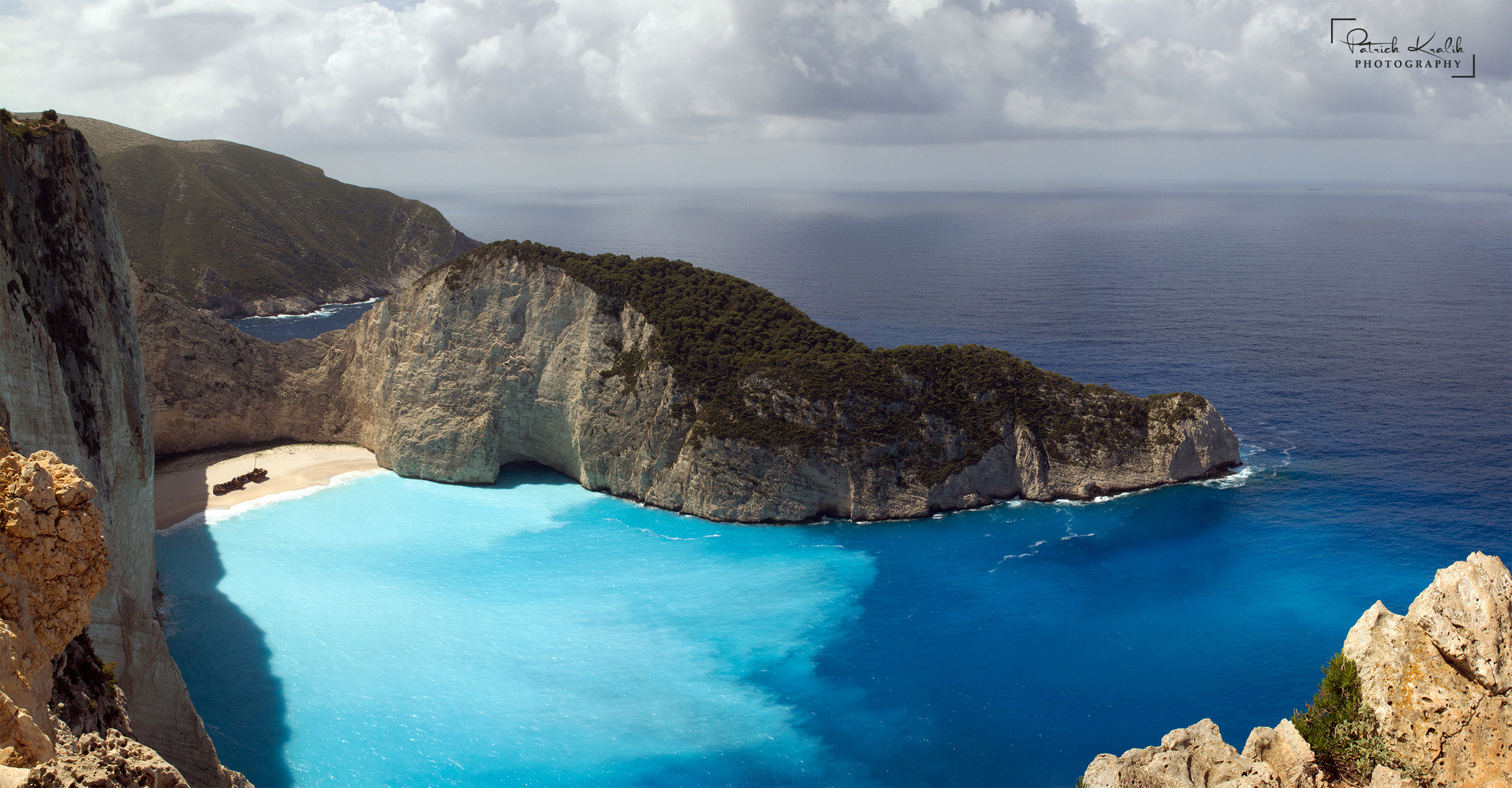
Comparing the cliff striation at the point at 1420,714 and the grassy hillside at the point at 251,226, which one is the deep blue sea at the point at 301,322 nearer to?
the grassy hillside at the point at 251,226

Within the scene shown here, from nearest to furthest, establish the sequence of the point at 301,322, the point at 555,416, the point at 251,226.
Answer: the point at 555,416 → the point at 301,322 → the point at 251,226

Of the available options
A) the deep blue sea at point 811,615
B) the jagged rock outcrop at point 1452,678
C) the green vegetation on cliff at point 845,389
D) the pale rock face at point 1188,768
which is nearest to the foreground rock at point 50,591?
Answer: the pale rock face at point 1188,768

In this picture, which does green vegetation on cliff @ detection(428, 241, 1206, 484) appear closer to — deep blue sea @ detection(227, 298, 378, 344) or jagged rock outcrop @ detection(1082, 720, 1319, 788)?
jagged rock outcrop @ detection(1082, 720, 1319, 788)

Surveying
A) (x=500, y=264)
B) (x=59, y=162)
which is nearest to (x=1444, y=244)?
(x=500, y=264)

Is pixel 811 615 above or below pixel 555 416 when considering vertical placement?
below

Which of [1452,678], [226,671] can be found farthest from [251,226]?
[1452,678]

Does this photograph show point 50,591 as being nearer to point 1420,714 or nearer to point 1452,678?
point 1420,714

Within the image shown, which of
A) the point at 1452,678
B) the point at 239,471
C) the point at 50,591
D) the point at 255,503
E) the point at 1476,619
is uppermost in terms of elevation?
the point at 50,591
